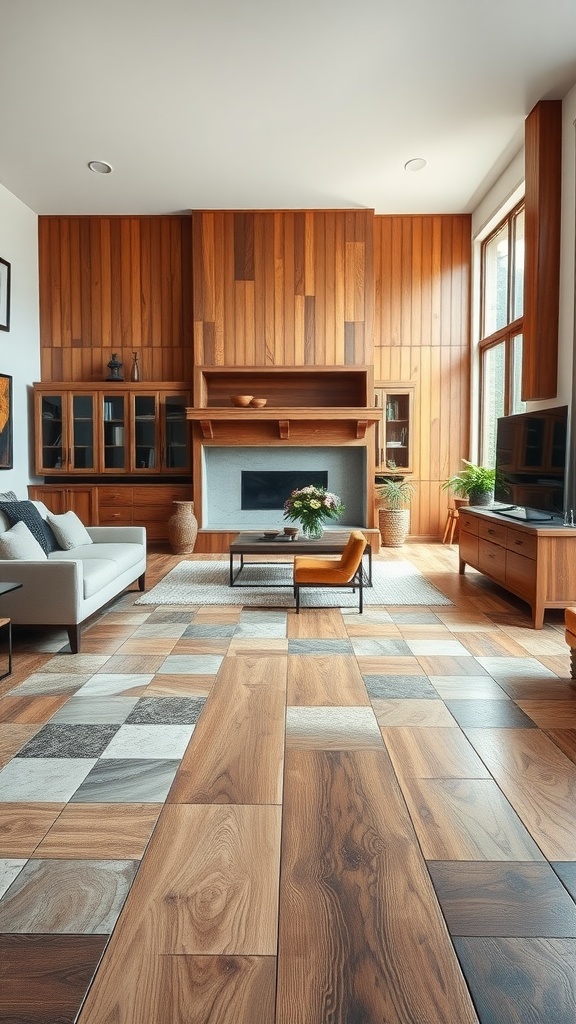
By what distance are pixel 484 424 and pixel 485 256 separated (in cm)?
205

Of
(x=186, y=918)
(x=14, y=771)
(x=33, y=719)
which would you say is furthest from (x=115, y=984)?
(x=33, y=719)

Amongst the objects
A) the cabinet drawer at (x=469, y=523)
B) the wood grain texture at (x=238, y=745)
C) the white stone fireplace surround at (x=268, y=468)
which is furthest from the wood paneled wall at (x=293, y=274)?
the wood grain texture at (x=238, y=745)

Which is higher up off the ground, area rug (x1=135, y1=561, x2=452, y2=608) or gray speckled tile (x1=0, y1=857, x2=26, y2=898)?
area rug (x1=135, y1=561, x2=452, y2=608)

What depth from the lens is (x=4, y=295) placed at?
739 centimetres

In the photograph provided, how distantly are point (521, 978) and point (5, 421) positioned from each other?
7251 mm

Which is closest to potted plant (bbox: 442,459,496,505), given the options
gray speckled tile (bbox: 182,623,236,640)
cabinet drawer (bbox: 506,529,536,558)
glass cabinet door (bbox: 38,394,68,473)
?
cabinet drawer (bbox: 506,529,536,558)

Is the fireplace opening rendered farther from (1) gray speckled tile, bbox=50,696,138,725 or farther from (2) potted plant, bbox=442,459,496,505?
(1) gray speckled tile, bbox=50,696,138,725

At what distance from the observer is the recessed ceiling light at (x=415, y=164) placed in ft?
22.1

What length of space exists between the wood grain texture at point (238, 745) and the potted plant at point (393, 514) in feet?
16.4

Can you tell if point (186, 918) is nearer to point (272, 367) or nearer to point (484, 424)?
point (272, 367)

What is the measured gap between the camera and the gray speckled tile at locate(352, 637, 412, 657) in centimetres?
388

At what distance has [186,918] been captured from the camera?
1596 millimetres

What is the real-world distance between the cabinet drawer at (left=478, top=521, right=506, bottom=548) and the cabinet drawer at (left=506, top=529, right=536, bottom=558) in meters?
0.13

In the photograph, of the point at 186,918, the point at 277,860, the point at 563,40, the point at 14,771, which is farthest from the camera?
the point at 563,40
